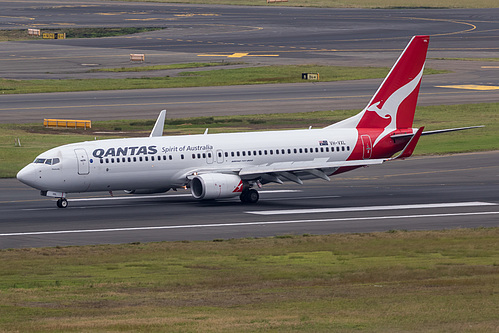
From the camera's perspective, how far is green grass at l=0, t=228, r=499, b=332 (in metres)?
24.2

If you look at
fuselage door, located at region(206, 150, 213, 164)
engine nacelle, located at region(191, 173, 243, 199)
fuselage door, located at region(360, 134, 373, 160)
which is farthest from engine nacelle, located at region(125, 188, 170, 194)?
fuselage door, located at region(360, 134, 373, 160)

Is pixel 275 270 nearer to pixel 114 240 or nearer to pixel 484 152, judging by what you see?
pixel 114 240

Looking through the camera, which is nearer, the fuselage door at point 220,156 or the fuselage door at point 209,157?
the fuselage door at point 209,157

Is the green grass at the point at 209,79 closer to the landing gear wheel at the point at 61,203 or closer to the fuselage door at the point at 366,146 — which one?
the fuselage door at the point at 366,146

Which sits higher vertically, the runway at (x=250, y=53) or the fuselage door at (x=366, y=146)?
the runway at (x=250, y=53)

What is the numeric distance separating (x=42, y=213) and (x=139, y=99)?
50538 mm

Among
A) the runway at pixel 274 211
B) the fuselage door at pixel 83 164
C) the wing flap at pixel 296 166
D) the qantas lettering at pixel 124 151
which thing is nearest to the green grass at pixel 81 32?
the runway at pixel 274 211

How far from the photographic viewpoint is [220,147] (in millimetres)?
53562

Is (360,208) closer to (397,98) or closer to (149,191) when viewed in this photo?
(397,98)

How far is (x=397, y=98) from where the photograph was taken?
58000 millimetres

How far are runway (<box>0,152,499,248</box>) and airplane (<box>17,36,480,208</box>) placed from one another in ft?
4.67

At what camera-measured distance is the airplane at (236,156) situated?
50469 millimetres

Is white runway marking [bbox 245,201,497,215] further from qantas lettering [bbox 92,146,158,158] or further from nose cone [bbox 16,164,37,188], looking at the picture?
nose cone [bbox 16,164,37,188]

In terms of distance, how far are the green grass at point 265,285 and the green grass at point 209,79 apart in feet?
229
